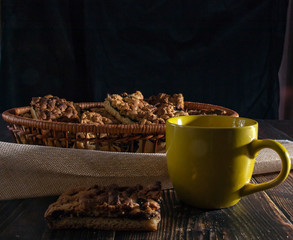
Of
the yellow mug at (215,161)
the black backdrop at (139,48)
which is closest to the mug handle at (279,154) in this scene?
the yellow mug at (215,161)

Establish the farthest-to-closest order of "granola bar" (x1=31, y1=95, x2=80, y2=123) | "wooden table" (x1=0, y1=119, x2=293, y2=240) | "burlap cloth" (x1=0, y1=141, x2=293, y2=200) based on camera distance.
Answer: "granola bar" (x1=31, y1=95, x2=80, y2=123)
"burlap cloth" (x1=0, y1=141, x2=293, y2=200)
"wooden table" (x1=0, y1=119, x2=293, y2=240)

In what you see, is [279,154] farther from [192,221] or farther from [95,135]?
[95,135]

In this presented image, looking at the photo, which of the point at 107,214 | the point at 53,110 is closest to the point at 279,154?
the point at 107,214

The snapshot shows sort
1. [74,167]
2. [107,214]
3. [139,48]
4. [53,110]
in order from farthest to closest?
[139,48], [53,110], [74,167], [107,214]

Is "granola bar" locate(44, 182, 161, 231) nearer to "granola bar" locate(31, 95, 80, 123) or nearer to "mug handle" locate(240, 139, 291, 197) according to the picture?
"mug handle" locate(240, 139, 291, 197)

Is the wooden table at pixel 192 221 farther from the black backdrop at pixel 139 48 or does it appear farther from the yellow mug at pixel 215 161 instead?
the black backdrop at pixel 139 48

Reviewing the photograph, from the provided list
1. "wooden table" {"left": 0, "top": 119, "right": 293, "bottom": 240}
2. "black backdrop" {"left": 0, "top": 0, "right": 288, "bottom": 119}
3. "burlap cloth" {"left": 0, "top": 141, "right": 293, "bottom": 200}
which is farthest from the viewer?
"black backdrop" {"left": 0, "top": 0, "right": 288, "bottom": 119}

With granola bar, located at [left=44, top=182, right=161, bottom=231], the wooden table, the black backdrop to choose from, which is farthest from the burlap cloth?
the black backdrop
